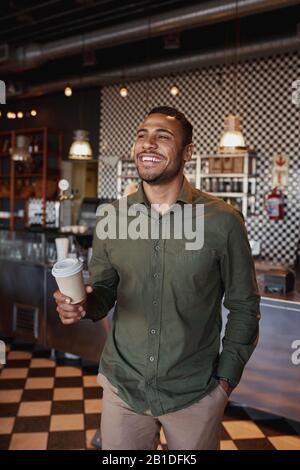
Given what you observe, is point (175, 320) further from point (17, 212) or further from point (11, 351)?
point (17, 212)

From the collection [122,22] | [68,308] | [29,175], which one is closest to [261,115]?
[122,22]

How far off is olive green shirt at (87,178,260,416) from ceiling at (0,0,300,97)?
5.19 meters

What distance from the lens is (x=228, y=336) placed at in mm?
1802

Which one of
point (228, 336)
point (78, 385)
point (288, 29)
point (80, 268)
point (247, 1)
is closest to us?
point (80, 268)

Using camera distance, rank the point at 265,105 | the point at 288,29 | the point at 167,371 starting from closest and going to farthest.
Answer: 1. the point at 167,371
2. the point at 288,29
3. the point at 265,105

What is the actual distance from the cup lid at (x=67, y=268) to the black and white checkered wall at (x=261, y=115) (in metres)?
6.22

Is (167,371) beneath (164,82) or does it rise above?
beneath

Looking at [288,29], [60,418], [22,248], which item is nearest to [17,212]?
[22,248]

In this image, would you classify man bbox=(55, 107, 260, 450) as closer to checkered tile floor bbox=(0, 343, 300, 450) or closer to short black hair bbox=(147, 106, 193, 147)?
short black hair bbox=(147, 106, 193, 147)

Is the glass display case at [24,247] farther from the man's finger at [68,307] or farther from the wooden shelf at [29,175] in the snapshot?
the wooden shelf at [29,175]

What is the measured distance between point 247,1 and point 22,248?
Result: 11.9 ft

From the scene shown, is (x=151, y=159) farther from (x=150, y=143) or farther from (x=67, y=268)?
(x=67, y=268)

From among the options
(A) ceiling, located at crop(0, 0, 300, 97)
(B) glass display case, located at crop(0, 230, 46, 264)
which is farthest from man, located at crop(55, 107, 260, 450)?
(A) ceiling, located at crop(0, 0, 300, 97)
